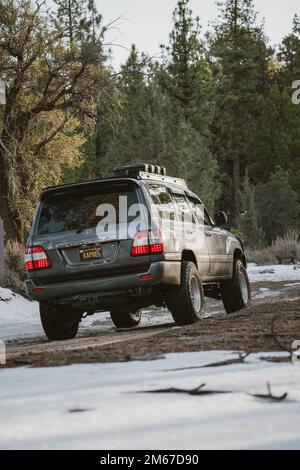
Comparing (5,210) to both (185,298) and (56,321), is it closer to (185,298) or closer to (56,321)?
(56,321)

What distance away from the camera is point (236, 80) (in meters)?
65.2

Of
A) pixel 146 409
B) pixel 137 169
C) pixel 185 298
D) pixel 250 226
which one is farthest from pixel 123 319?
pixel 250 226

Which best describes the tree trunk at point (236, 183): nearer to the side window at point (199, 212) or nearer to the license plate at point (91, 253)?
the side window at point (199, 212)

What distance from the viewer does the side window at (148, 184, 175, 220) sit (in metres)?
9.67

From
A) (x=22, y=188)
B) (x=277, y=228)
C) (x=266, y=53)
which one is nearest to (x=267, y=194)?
(x=277, y=228)

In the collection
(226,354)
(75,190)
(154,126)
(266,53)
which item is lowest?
(226,354)

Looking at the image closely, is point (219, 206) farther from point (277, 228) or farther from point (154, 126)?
point (154, 126)

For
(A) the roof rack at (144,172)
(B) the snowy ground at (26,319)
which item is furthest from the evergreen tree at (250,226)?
(A) the roof rack at (144,172)

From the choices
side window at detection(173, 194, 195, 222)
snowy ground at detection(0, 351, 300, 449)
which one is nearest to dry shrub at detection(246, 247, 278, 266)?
side window at detection(173, 194, 195, 222)

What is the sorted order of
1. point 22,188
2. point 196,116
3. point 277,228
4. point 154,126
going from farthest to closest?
1. point 196,116
2. point 277,228
3. point 154,126
4. point 22,188

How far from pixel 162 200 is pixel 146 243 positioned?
0.94m

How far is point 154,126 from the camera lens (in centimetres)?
3906

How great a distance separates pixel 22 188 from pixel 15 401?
21.7 meters

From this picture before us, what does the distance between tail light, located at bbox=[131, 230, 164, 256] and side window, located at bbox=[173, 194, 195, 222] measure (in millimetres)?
1372
